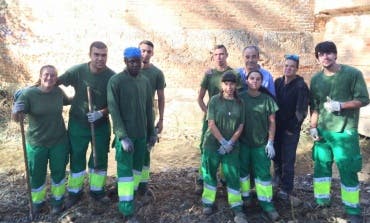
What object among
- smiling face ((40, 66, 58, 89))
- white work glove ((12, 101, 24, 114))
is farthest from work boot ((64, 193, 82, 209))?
smiling face ((40, 66, 58, 89))

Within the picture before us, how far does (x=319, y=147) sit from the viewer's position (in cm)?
488

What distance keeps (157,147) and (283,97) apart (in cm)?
384

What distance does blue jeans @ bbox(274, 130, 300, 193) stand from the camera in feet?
16.7

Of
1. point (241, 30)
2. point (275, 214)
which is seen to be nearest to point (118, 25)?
point (241, 30)

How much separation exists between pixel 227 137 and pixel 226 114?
0.84 feet

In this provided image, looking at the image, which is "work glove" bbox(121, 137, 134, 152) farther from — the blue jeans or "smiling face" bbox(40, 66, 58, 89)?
the blue jeans

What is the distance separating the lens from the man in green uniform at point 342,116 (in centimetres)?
453

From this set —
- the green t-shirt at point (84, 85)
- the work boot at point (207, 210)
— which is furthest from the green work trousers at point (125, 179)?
the work boot at point (207, 210)

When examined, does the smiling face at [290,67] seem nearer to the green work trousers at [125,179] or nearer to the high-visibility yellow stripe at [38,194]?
the green work trousers at [125,179]

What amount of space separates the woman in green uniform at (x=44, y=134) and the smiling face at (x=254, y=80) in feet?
7.09

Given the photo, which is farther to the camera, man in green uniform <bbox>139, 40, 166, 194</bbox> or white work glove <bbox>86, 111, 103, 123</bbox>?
man in green uniform <bbox>139, 40, 166, 194</bbox>

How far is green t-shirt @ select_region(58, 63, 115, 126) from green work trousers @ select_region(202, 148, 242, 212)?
135 centimetres

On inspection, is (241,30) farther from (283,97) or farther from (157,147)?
(283,97)

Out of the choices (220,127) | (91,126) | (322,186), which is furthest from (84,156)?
(322,186)
